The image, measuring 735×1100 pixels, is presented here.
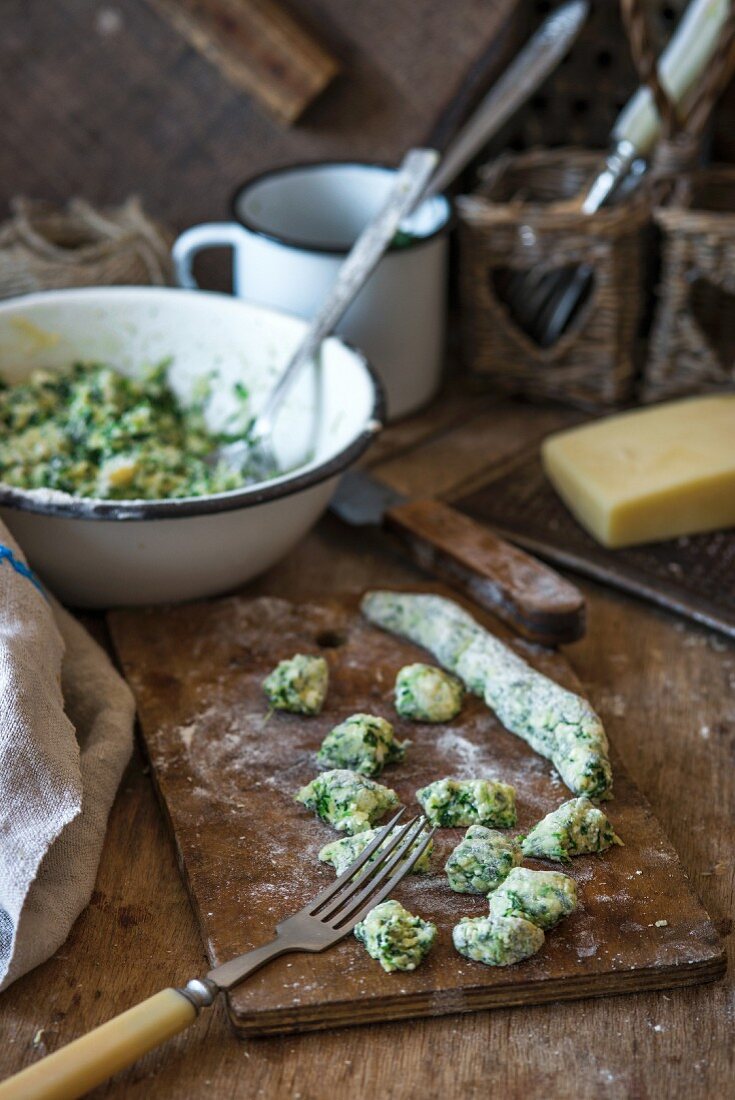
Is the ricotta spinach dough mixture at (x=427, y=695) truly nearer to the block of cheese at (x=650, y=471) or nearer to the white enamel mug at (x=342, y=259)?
the block of cheese at (x=650, y=471)

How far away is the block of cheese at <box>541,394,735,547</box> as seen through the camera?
153 cm

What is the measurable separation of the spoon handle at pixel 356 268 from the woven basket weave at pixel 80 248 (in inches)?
14.1

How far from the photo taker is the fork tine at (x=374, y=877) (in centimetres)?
99

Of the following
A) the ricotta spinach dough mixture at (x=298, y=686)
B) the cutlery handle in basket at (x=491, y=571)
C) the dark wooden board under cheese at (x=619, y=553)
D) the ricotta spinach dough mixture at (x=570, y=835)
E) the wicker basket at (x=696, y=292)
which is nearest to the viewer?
the ricotta spinach dough mixture at (x=570, y=835)

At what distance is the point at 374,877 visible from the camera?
3.34 feet

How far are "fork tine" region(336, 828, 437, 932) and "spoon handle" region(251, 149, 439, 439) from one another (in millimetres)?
679

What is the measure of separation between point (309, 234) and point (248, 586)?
0.70 meters

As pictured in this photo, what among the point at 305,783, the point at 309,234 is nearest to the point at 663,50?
the point at 309,234

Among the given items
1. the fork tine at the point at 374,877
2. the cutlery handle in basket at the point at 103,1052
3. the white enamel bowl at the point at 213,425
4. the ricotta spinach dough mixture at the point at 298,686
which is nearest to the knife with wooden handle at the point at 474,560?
the white enamel bowl at the point at 213,425

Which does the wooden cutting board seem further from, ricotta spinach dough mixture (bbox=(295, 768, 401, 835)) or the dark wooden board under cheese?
the dark wooden board under cheese

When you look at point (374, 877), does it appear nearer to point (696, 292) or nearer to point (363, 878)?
point (363, 878)

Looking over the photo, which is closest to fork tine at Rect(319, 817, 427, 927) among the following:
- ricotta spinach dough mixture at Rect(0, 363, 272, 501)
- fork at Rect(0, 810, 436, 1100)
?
fork at Rect(0, 810, 436, 1100)

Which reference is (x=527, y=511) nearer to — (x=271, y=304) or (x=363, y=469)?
(x=363, y=469)

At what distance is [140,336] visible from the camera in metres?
1.63
